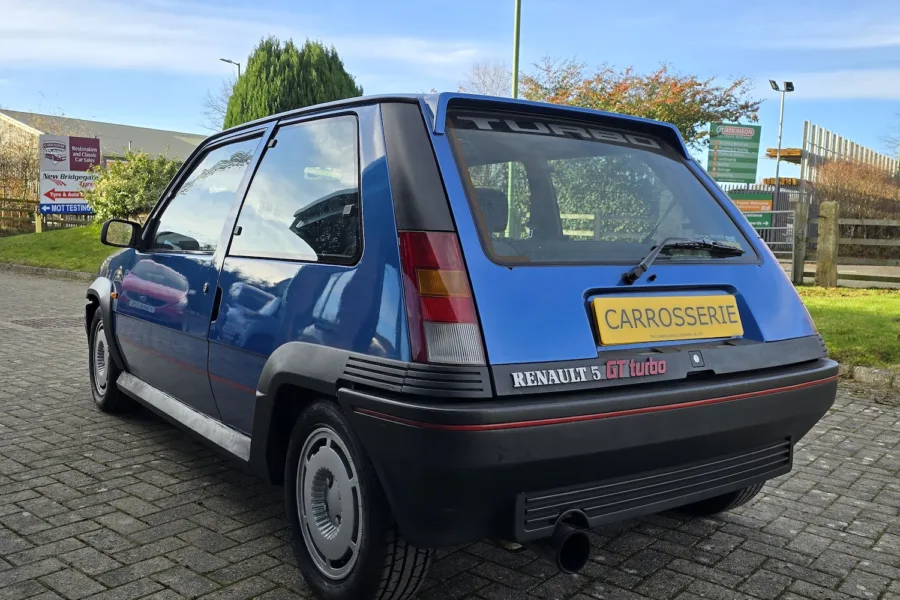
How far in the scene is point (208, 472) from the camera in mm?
4113

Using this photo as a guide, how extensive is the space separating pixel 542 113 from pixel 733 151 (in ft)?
92.7

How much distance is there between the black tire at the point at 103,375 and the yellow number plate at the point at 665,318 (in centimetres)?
352

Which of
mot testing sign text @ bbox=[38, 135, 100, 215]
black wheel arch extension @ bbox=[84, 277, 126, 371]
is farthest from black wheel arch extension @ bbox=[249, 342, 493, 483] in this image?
mot testing sign text @ bbox=[38, 135, 100, 215]

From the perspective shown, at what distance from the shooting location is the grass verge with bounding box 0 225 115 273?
18.2 metres

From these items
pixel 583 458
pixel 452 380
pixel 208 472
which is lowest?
pixel 208 472

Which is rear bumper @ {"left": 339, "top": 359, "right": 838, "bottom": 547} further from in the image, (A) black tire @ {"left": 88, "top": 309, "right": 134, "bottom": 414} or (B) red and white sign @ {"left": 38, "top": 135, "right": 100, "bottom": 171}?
(B) red and white sign @ {"left": 38, "top": 135, "right": 100, "bottom": 171}

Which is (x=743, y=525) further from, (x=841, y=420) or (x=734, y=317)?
→ (x=841, y=420)

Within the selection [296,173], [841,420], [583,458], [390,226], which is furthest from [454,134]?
[841,420]

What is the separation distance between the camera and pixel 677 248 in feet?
9.32

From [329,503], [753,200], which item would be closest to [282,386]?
[329,503]

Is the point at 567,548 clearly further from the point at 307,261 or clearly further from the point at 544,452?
the point at 307,261

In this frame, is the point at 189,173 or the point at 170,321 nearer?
the point at 170,321

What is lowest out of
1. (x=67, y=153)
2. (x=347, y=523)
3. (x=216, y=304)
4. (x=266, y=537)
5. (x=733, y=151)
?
(x=266, y=537)

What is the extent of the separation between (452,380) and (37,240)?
23724 millimetres
